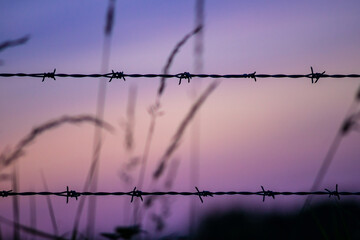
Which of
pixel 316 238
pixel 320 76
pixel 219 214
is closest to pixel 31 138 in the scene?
pixel 320 76

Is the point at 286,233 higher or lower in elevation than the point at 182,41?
lower

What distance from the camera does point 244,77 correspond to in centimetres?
206

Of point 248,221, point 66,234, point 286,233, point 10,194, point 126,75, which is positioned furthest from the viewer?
point 248,221

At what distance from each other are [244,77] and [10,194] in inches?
43.0

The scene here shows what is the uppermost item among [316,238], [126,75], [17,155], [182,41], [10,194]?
[182,41]

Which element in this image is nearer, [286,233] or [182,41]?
[182,41]

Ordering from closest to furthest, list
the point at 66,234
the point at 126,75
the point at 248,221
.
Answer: the point at 66,234
the point at 126,75
the point at 248,221

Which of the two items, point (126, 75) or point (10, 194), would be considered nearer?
point (10, 194)

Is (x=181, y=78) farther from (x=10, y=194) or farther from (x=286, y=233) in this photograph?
(x=286, y=233)

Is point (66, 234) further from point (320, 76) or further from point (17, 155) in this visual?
point (320, 76)

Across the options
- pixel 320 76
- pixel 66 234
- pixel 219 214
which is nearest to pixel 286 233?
pixel 320 76

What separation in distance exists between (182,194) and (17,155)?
28.3 inches

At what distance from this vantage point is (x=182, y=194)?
1.95m

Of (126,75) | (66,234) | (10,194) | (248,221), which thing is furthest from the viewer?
(248,221)
